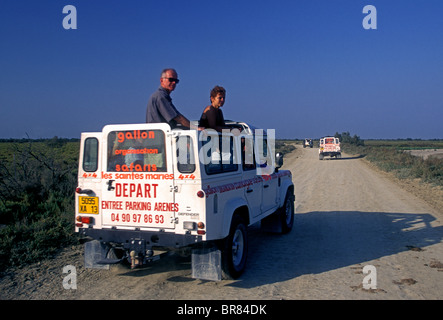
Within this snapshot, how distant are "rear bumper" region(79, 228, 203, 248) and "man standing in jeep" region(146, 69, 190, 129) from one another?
1476 millimetres

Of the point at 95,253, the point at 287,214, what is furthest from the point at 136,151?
the point at 287,214

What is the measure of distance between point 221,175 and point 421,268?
348 cm

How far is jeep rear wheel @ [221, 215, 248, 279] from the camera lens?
4.98m

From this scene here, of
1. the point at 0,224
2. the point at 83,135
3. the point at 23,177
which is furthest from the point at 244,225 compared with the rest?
the point at 23,177

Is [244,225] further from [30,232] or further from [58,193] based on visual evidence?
[58,193]

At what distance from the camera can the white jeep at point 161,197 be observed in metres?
4.56

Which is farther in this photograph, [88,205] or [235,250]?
[235,250]

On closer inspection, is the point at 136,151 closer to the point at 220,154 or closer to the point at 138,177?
the point at 138,177

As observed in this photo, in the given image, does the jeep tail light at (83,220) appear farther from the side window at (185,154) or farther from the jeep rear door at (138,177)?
the side window at (185,154)

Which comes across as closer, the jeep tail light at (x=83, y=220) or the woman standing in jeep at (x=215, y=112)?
the jeep tail light at (x=83, y=220)

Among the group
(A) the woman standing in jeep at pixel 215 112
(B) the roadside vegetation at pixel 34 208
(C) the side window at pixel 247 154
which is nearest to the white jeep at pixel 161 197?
(A) the woman standing in jeep at pixel 215 112

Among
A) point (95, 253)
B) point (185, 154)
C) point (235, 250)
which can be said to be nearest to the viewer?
point (185, 154)

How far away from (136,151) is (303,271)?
3052 mm

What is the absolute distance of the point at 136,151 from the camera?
191 inches
